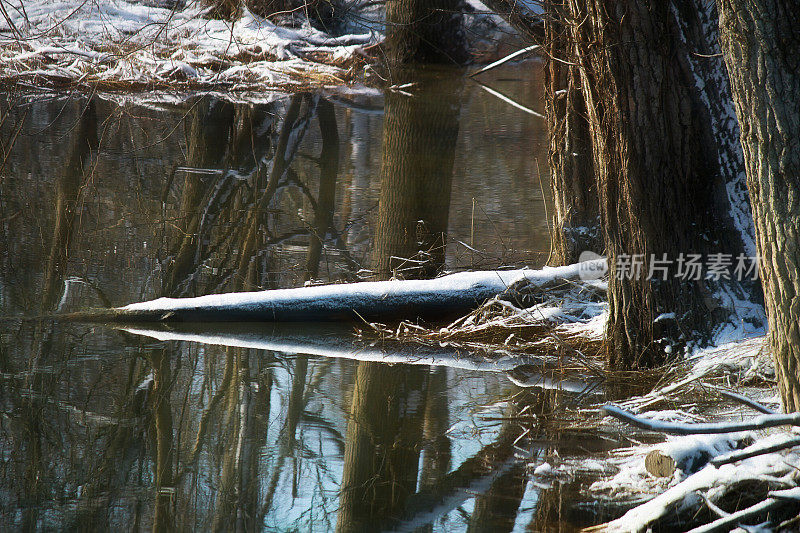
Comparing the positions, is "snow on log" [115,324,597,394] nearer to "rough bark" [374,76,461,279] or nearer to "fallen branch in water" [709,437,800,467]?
"rough bark" [374,76,461,279]

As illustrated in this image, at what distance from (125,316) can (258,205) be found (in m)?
2.85

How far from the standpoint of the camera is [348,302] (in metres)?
5.49

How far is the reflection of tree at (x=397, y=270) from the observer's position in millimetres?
3535

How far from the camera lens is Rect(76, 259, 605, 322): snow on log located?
17.5 feet

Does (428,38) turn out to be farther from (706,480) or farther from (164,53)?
(706,480)

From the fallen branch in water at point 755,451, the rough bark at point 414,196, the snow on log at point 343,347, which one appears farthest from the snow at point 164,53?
the fallen branch in water at point 755,451

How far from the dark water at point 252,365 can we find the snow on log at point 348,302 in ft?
0.39

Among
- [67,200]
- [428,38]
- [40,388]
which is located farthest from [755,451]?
[428,38]

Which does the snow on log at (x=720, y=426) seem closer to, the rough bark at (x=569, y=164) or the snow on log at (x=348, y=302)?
the snow on log at (x=348, y=302)

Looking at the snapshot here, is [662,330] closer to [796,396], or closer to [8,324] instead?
[796,396]

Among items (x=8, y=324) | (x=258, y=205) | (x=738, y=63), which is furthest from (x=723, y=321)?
(x=258, y=205)

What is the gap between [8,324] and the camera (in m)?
5.08

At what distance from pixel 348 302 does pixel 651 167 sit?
2.05 metres

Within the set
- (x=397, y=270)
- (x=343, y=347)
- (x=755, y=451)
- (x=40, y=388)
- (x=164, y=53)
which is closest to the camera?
(x=755, y=451)
